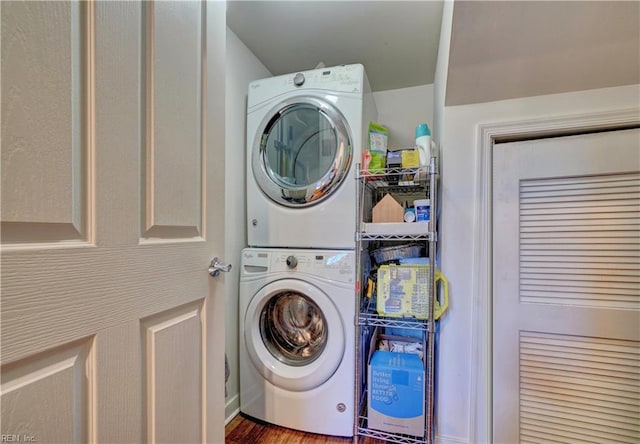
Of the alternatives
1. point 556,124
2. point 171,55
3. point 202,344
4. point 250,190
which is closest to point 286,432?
point 202,344

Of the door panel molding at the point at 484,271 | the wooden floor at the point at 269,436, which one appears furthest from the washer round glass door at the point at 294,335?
the door panel molding at the point at 484,271

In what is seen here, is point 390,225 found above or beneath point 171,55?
beneath

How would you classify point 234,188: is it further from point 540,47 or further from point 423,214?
point 540,47

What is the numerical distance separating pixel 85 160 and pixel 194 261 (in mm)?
352

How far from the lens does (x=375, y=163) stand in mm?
1352

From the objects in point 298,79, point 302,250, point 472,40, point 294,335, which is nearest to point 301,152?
point 298,79

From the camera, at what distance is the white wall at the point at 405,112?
208cm

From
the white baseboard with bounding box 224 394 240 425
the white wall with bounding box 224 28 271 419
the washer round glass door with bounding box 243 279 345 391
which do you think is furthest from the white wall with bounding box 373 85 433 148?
the white baseboard with bounding box 224 394 240 425

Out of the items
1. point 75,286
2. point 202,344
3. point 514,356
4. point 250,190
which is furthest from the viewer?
point 250,190

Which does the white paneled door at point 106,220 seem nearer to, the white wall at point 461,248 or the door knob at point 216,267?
the door knob at point 216,267

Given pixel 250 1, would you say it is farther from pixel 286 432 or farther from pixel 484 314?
pixel 286 432

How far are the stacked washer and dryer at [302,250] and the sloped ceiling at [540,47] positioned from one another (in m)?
0.55

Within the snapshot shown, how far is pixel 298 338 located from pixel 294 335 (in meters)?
0.03

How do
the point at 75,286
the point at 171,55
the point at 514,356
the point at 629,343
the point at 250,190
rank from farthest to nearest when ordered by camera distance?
1. the point at 250,190
2. the point at 514,356
3. the point at 629,343
4. the point at 171,55
5. the point at 75,286
